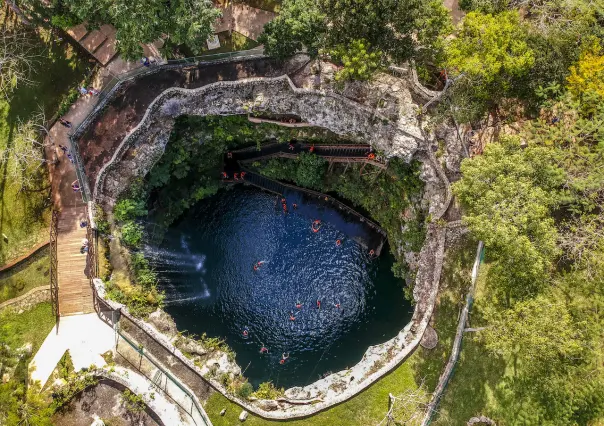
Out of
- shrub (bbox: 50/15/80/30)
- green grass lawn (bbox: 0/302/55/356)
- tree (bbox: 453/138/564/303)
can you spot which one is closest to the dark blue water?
green grass lawn (bbox: 0/302/55/356)

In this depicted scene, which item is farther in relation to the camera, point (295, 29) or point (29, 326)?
point (29, 326)

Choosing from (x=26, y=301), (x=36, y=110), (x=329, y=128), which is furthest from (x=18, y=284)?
(x=329, y=128)

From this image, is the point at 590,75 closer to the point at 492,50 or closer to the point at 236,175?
the point at 492,50

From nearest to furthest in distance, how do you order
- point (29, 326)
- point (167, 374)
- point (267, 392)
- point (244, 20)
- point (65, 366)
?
point (167, 374) → point (65, 366) → point (267, 392) → point (29, 326) → point (244, 20)

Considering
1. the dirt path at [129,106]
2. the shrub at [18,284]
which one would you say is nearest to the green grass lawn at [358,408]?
the shrub at [18,284]

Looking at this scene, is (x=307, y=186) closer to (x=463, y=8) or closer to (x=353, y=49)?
(x=353, y=49)

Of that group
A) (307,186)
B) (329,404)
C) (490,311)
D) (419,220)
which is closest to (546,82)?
(419,220)

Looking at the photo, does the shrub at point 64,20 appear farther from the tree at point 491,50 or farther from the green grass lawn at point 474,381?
the green grass lawn at point 474,381
